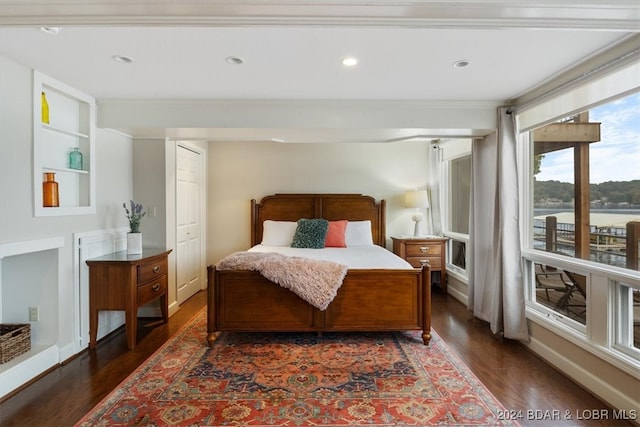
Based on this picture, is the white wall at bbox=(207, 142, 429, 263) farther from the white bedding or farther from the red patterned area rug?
the red patterned area rug

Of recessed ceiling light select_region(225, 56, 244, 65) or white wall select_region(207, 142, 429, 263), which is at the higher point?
recessed ceiling light select_region(225, 56, 244, 65)

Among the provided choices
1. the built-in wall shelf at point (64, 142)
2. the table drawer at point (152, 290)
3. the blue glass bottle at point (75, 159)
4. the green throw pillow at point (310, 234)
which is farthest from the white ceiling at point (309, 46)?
the table drawer at point (152, 290)

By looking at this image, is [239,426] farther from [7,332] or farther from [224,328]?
[7,332]

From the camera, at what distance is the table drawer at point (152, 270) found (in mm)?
3023

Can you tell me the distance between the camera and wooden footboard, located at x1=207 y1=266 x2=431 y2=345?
2963 mm

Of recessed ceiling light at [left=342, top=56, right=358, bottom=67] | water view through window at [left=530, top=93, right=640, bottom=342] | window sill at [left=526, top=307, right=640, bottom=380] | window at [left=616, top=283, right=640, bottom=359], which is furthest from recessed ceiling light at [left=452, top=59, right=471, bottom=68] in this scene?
window sill at [left=526, top=307, right=640, bottom=380]

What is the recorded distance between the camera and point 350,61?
232cm

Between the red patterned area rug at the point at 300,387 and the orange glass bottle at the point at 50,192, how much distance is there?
1.49 meters

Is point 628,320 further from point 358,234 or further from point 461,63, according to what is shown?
point 358,234

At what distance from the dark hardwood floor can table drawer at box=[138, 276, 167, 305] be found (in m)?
0.39

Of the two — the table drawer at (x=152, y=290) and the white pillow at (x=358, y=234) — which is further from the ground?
the white pillow at (x=358, y=234)

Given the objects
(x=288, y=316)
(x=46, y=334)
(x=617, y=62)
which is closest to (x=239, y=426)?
(x=288, y=316)

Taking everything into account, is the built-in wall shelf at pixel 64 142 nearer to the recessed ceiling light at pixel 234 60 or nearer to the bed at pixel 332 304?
the bed at pixel 332 304

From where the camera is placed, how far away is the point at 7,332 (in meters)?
2.48
